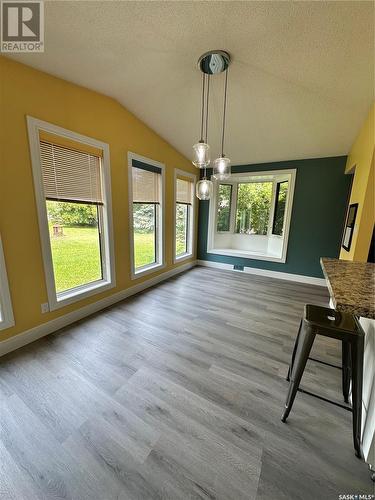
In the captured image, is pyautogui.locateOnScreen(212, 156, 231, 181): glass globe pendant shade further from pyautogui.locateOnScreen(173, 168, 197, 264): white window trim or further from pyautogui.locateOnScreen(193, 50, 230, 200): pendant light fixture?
pyautogui.locateOnScreen(173, 168, 197, 264): white window trim

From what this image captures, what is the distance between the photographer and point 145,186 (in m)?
3.41

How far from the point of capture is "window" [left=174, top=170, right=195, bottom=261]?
14.1 feet

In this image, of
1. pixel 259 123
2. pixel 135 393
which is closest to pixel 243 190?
pixel 259 123

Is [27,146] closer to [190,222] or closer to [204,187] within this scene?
[204,187]

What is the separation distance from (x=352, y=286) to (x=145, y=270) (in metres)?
3.00

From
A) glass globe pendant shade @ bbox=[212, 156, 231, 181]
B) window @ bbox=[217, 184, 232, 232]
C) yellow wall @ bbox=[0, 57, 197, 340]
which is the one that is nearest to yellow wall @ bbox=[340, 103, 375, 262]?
glass globe pendant shade @ bbox=[212, 156, 231, 181]

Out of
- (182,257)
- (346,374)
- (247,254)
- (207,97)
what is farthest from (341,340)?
(182,257)

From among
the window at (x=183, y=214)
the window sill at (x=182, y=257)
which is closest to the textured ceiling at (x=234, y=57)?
the window at (x=183, y=214)

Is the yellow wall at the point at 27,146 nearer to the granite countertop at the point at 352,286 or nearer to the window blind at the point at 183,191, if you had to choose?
the window blind at the point at 183,191

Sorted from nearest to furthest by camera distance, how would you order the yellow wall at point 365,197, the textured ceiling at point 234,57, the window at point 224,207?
1. the textured ceiling at point 234,57
2. the yellow wall at point 365,197
3. the window at point 224,207

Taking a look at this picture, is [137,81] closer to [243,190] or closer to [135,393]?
[135,393]

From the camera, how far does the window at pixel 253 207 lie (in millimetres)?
4848

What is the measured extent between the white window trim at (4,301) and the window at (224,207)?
13.9ft

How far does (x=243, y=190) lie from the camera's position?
505 cm
